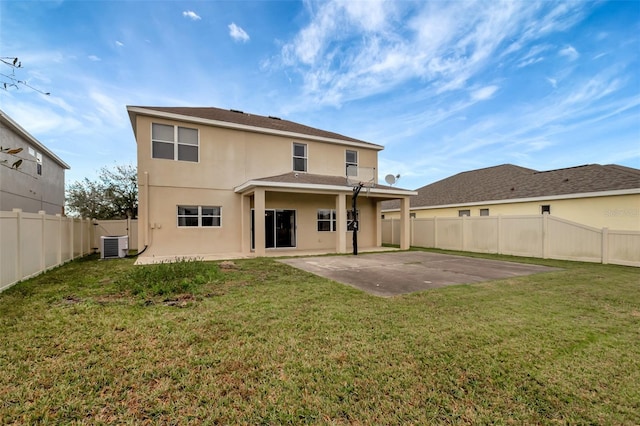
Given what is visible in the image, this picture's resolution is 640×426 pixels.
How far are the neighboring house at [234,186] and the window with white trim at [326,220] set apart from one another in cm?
6

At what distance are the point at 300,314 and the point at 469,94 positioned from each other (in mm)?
17011

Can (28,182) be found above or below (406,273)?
above

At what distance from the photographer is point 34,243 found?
→ 23.9 ft

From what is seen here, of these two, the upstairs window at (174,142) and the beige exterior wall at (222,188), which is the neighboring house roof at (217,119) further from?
the upstairs window at (174,142)

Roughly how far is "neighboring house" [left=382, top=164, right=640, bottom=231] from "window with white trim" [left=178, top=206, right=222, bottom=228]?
15.8 metres

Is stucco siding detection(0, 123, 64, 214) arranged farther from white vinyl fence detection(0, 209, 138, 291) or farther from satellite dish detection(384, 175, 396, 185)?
satellite dish detection(384, 175, 396, 185)

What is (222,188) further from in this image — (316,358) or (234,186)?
(316,358)

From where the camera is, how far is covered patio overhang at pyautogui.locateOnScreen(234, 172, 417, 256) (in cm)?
1139

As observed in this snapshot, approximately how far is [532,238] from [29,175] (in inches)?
1029

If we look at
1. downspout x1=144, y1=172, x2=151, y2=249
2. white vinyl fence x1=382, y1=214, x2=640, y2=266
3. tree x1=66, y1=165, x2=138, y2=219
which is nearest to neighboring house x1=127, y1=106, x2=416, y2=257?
downspout x1=144, y1=172, x2=151, y2=249

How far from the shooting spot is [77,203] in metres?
24.0

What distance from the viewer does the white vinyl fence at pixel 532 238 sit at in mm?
10133

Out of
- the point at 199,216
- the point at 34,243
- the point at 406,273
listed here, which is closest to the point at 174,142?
the point at 199,216

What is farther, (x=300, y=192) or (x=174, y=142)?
(x=300, y=192)
